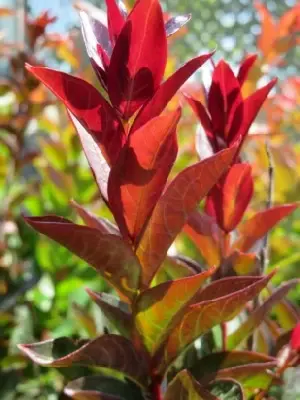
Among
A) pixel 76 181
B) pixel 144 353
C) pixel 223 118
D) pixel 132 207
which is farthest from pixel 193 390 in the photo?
pixel 76 181

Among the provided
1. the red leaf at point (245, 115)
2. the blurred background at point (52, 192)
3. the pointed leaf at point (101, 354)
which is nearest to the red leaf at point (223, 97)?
the red leaf at point (245, 115)

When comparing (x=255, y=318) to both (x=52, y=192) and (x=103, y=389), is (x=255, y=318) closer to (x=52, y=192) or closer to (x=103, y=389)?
(x=103, y=389)

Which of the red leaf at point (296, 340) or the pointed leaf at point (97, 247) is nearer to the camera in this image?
the pointed leaf at point (97, 247)

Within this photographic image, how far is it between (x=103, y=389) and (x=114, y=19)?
0.37 metres

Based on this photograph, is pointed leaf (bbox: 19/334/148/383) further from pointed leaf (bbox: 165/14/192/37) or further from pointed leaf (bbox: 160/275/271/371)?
pointed leaf (bbox: 165/14/192/37)

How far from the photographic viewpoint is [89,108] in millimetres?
537

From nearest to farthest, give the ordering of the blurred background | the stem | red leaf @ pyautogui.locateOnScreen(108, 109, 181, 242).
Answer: red leaf @ pyautogui.locateOnScreen(108, 109, 181, 242) < the stem < the blurred background

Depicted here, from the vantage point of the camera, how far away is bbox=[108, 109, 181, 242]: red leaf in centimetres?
52

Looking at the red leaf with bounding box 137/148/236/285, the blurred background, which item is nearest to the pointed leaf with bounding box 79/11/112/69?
the red leaf with bounding box 137/148/236/285

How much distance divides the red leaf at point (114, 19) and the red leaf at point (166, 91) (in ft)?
0.23

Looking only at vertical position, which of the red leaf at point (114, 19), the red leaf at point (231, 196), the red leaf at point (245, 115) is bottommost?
the red leaf at point (231, 196)

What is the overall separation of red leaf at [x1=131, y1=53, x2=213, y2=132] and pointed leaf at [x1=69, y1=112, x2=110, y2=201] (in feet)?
0.13

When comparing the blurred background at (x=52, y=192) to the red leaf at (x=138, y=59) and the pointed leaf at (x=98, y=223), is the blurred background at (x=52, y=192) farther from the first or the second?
the red leaf at (x=138, y=59)

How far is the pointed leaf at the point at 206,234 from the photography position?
69 centimetres
